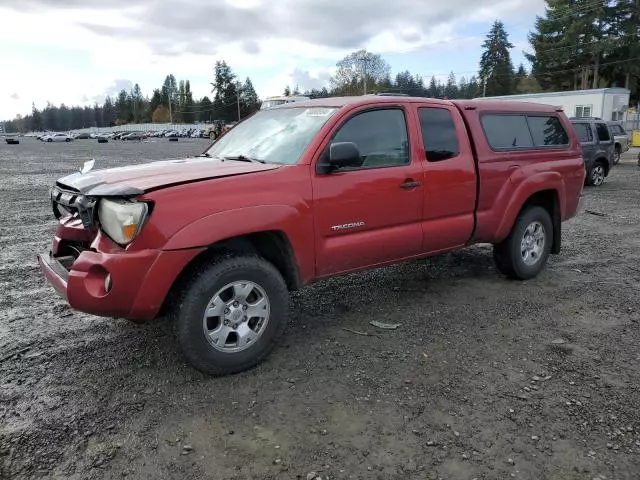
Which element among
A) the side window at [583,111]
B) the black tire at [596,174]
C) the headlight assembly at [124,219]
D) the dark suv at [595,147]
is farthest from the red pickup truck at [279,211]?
the side window at [583,111]

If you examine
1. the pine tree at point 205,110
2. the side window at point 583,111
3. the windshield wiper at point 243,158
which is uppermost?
the pine tree at point 205,110

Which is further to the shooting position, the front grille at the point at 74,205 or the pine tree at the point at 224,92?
the pine tree at the point at 224,92

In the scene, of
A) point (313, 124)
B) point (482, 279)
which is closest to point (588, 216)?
point (482, 279)

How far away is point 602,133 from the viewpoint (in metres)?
14.8

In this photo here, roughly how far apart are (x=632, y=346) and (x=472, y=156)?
6.94 feet

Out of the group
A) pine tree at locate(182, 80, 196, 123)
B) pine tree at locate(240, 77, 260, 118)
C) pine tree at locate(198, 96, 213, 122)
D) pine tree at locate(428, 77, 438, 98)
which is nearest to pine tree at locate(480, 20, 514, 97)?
pine tree at locate(428, 77, 438, 98)

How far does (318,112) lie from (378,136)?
0.54 metres

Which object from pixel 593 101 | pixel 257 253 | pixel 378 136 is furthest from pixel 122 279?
pixel 593 101

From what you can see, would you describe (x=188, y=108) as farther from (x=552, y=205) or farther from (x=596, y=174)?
(x=552, y=205)

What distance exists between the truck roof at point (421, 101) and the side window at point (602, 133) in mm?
9882

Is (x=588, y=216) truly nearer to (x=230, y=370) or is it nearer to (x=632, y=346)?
(x=632, y=346)

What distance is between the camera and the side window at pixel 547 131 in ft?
19.1

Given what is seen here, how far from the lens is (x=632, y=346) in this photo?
413 centimetres

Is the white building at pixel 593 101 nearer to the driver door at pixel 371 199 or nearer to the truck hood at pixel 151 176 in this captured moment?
the driver door at pixel 371 199
